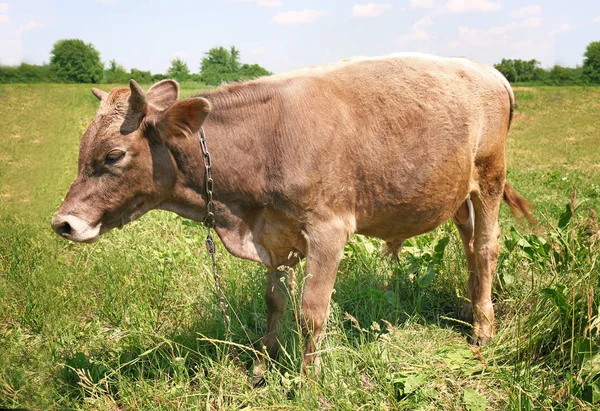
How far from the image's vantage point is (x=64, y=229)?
3.66m

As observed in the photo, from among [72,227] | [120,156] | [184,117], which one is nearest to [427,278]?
[184,117]

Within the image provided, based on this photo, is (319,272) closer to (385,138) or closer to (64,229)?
(385,138)

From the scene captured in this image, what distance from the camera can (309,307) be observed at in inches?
157

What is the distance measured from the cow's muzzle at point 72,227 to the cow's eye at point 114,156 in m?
0.43

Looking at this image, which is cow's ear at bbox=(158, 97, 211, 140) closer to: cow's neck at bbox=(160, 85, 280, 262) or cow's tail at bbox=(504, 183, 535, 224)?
cow's neck at bbox=(160, 85, 280, 262)

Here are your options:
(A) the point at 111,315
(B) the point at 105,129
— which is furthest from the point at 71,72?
(B) the point at 105,129

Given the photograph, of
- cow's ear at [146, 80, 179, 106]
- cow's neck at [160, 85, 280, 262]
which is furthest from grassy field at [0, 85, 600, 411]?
cow's ear at [146, 80, 179, 106]

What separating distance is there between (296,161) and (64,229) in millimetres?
1630

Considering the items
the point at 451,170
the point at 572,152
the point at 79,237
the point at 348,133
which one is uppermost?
the point at 348,133

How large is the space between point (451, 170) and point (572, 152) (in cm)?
1265

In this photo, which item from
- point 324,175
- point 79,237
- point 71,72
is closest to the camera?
point 79,237

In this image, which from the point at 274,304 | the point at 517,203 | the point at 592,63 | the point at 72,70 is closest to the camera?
the point at 274,304

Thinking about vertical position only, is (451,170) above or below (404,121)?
below

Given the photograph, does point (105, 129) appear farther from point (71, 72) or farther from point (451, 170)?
point (71, 72)
